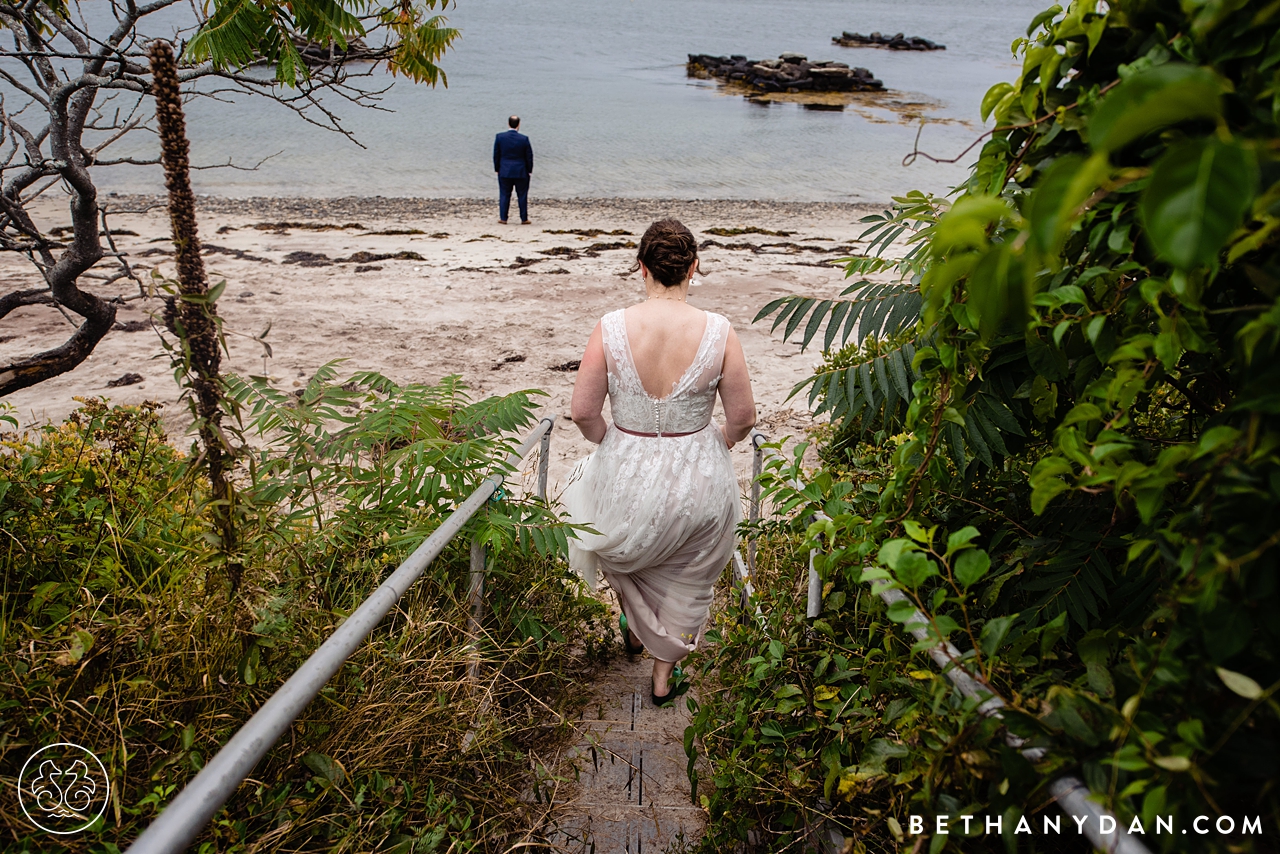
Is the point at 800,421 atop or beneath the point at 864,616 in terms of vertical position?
beneath

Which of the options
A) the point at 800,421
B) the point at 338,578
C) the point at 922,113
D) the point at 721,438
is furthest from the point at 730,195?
the point at 922,113

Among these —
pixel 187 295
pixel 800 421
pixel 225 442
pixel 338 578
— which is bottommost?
pixel 800 421

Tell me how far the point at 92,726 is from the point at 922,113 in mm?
51633

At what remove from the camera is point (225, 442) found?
196cm

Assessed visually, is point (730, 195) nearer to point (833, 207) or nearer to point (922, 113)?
point (833, 207)

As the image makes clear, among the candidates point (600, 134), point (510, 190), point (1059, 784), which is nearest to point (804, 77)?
point (600, 134)

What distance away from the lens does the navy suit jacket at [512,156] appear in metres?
17.7

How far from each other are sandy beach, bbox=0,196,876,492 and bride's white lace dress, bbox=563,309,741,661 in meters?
1.56

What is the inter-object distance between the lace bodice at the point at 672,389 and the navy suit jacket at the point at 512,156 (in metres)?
15.2

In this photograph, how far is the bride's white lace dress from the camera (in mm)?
3787

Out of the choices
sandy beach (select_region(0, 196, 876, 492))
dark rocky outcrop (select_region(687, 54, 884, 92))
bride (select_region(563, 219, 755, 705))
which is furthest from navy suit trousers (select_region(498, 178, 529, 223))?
dark rocky outcrop (select_region(687, 54, 884, 92))

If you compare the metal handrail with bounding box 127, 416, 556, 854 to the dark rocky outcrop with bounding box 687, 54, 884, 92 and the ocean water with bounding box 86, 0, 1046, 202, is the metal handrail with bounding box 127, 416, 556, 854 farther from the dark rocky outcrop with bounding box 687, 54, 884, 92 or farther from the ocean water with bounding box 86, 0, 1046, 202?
the dark rocky outcrop with bounding box 687, 54, 884, 92

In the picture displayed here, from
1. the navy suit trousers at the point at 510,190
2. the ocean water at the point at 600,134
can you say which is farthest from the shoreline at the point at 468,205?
the navy suit trousers at the point at 510,190

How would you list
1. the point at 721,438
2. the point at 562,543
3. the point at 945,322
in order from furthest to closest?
the point at 721,438 < the point at 562,543 < the point at 945,322
